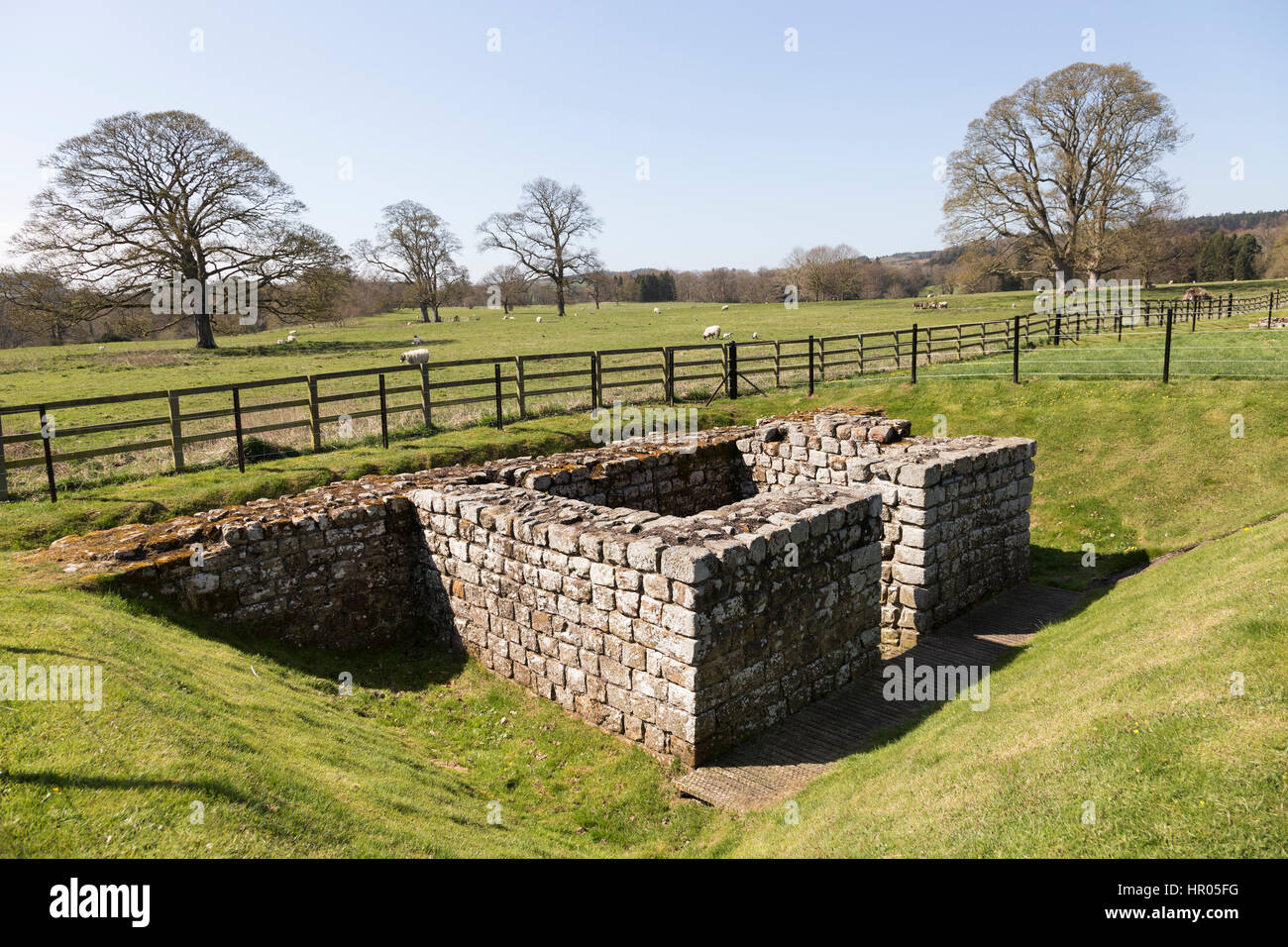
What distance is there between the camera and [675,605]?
20.9ft

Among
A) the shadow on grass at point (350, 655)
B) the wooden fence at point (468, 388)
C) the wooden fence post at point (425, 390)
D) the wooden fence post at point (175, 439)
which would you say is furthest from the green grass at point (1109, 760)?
the wooden fence post at point (425, 390)

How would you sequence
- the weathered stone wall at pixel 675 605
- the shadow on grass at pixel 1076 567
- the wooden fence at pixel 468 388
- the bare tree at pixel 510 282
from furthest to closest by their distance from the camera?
the bare tree at pixel 510 282 < the wooden fence at pixel 468 388 < the shadow on grass at pixel 1076 567 < the weathered stone wall at pixel 675 605

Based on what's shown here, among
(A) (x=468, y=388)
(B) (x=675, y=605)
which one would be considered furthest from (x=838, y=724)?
(A) (x=468, y=388)

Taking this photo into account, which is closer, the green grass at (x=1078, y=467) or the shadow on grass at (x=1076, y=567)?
the shadow on grass at (x=1076, y=567)

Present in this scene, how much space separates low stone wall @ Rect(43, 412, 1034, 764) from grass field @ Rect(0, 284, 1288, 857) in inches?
18.8

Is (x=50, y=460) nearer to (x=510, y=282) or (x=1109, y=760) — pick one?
(x=1109, y=760)

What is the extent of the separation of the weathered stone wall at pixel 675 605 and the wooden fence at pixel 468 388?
5.86 metres

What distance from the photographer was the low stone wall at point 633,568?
664 centimetres

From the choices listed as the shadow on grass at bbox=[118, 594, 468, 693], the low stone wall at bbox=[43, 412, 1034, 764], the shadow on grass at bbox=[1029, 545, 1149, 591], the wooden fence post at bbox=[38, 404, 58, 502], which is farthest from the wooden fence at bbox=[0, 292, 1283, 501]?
the shadow on grass at bbox=[1029, 545, 1149, 591]

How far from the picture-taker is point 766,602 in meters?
6.90

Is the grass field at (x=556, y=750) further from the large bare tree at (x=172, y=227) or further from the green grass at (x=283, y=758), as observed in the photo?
the large bare tree at (x=172, y=227)

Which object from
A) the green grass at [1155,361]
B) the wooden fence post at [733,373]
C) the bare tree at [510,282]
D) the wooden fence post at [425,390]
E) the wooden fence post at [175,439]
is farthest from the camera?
the bare tree at [510,282]
